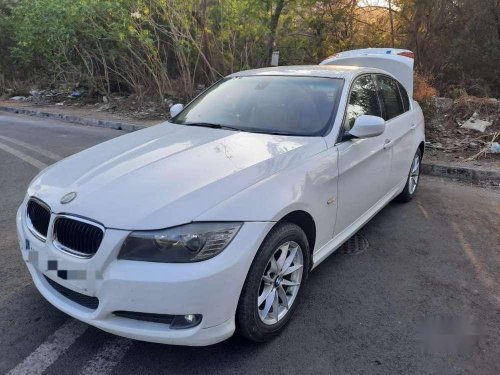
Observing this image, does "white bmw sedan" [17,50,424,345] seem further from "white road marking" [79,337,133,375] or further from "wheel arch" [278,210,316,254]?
"white road marking" [79,337,133,375]

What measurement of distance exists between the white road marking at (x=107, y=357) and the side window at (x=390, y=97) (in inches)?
121

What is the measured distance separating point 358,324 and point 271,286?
69 cm

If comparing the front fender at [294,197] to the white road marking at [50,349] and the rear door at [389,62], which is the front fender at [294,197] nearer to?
the white road marking at [50,349]

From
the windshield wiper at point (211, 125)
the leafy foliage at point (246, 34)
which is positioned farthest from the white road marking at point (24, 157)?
the leafy foliage at point (246, 34)

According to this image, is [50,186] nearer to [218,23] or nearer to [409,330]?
[409,330]

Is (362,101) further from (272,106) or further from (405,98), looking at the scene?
(405,98)

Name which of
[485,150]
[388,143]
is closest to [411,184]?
[388,143]

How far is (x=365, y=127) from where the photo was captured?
322 cm

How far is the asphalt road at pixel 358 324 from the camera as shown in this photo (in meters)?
2.47

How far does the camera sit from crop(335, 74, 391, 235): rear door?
129 inches

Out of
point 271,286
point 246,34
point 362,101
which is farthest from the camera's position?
point 246,34

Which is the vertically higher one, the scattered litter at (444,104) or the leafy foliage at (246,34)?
the leafy foliage at (246,34)

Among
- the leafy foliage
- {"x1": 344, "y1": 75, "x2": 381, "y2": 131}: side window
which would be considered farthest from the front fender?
the leafy foliage

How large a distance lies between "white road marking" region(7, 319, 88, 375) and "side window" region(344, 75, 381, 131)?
7.84 feet
